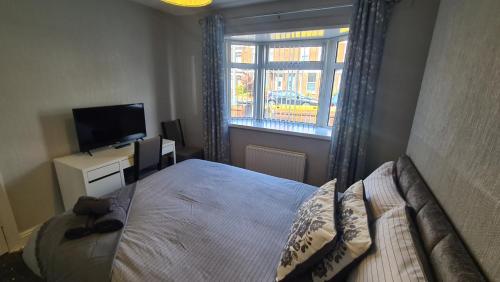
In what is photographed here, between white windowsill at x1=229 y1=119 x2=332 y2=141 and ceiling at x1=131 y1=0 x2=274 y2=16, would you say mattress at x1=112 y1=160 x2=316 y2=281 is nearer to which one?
white windowsill at x1=229 y1=119 x2=332 y2=141

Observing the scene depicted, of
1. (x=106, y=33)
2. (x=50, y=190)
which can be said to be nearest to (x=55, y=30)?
(x=106, y=33)

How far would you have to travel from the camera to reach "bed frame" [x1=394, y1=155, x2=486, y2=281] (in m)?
0.68

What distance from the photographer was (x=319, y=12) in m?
2.40

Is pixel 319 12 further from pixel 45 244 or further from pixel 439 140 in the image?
pixel 45 244

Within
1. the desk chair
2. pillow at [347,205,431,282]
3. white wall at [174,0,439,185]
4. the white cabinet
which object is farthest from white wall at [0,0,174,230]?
pillow at [347,205,431,282]

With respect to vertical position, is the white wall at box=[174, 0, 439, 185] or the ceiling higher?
the ceiling

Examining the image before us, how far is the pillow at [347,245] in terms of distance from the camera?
90 centimetres

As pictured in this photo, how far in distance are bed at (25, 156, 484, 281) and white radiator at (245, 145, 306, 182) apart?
1036mm

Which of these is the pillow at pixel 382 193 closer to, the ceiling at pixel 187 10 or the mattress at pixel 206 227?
the mattress at pixel 206 227

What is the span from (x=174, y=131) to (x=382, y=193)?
9.81 feet

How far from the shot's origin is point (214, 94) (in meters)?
3.11

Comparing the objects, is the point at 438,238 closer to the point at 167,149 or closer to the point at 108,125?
the point at 167,149

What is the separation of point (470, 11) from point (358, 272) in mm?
1507

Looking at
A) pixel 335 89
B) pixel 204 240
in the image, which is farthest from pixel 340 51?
pixel 204 240
